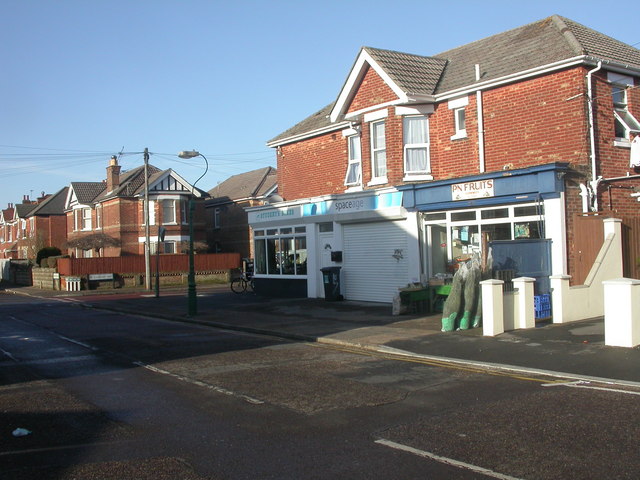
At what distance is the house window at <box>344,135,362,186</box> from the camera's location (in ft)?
72.8

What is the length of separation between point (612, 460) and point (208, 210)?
177ft

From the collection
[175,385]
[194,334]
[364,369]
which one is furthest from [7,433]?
[194,334]

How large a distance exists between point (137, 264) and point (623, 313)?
119 ft

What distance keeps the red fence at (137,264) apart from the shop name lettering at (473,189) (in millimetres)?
28628

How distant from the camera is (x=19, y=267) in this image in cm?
5272

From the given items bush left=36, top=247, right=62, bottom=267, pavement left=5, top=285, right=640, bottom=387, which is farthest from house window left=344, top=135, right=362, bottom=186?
bush left=36, top=247, right=62, bottom=267

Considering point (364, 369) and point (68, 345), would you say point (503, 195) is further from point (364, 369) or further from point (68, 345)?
point (68, 345)

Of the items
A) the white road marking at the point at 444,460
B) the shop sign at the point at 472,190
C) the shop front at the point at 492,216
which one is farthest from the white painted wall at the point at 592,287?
the white road marking at the point at 444,460

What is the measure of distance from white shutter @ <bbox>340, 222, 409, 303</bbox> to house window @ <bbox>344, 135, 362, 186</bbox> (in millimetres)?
1675

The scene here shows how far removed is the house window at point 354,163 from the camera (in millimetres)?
22203

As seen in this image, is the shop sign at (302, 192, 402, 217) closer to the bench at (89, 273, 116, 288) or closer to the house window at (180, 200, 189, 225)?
the bench at (89, 273, 116, 288)

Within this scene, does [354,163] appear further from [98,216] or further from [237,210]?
[98,216]

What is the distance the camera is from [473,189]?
17.2 metres

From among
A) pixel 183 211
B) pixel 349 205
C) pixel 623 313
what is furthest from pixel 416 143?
pixel 183 211
